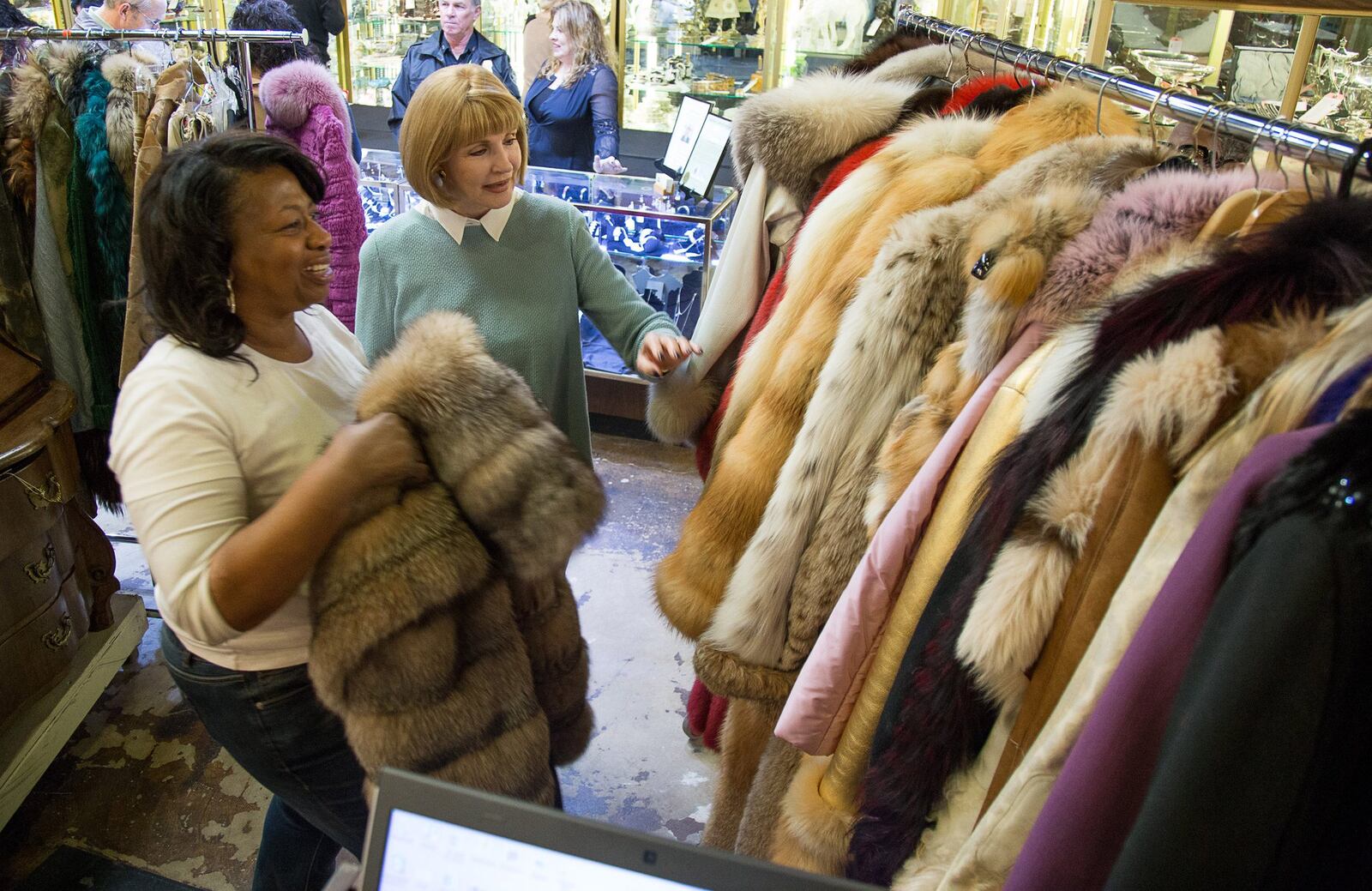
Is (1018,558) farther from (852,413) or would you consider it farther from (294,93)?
(294,93)

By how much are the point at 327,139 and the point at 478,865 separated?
8.08 ft

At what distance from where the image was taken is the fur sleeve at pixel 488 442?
1038 millimetres

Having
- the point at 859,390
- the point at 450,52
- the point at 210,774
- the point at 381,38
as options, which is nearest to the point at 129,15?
the point at 450,52

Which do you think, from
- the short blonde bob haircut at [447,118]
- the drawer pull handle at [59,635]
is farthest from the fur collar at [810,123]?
the drawer pull handle at [59,635]

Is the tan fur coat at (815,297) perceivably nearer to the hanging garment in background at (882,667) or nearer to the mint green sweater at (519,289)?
the hanging garment in background at (882,667)

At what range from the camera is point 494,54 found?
4262 mm

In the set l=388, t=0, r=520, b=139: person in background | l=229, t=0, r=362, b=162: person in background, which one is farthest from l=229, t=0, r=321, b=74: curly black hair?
l=388, t=0, r=520, b=139: person in background

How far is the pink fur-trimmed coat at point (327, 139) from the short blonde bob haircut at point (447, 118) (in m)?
0.95

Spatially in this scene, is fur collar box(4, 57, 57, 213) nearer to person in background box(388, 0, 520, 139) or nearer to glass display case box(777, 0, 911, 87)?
person in background box(388, 0, 520, 139)

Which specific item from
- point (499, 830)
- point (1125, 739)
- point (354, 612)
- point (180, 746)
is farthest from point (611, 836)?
point (180, 746)

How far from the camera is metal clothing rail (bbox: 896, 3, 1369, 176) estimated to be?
833mm

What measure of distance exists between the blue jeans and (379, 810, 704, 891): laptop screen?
69 centimetres

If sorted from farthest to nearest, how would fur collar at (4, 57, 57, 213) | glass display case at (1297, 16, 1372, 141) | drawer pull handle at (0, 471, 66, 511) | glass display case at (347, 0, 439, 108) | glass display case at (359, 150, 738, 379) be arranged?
glass display case at (347, 0, 439, 108) < glass display case at (359, 150, 738, 379) < glass display case at (1297, 16, 1372, 141) < fur collar at (4, 57, 57, 213) < drawer pull handle at (0, 471, 66, 511)

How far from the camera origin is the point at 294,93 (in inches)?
100
